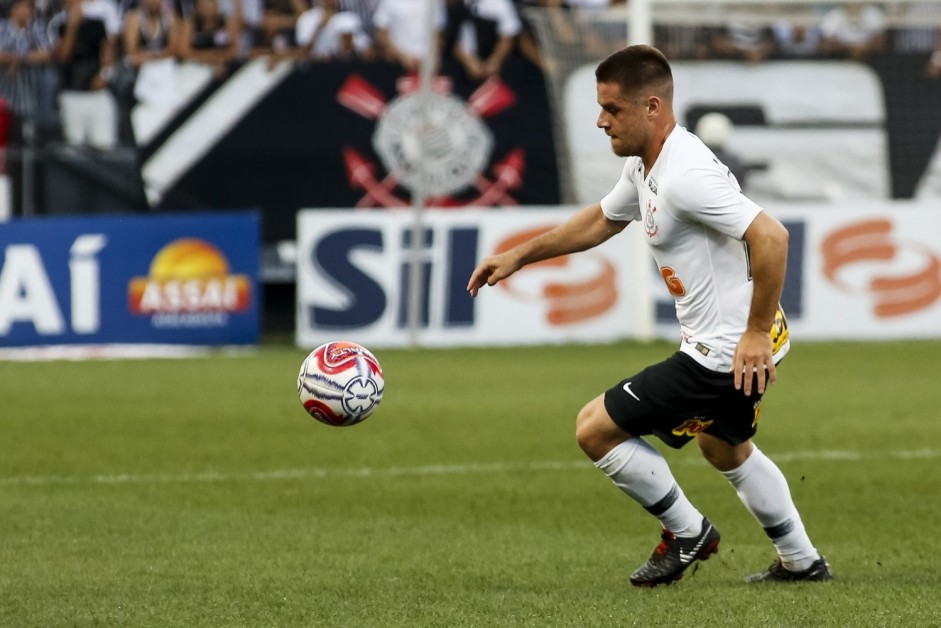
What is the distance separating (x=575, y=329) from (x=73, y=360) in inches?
200

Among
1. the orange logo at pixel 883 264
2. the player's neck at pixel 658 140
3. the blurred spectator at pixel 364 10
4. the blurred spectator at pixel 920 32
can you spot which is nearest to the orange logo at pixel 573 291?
the orange logo at pixel 883 264

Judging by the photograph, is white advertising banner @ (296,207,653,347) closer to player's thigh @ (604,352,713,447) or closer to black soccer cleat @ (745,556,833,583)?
black soccer cleat @ (745,556,833,583)

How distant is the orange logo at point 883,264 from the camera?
58.2ft

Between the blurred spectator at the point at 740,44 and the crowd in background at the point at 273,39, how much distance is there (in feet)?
0.04

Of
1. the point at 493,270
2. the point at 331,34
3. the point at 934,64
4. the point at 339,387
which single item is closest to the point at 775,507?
the point at 493,270

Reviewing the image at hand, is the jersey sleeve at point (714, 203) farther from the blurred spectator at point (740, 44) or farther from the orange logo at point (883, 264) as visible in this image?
the blurred spectator at point (740, 44)

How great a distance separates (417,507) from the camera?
8297mm

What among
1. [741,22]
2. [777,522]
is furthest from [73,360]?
[777,522]

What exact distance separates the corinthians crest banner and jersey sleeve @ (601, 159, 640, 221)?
12988 mm

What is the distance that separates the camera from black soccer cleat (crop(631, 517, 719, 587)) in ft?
20.0

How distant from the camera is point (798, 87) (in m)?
19.8

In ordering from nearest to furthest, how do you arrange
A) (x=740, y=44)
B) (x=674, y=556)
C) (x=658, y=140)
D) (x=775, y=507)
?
(x=658, y=140) < (x=674, y=556) < (x=775, y=507) < (x=740, y=44)

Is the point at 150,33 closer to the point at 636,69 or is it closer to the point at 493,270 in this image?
the point at 493,270

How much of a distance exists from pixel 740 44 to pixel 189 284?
7077 millimetres
